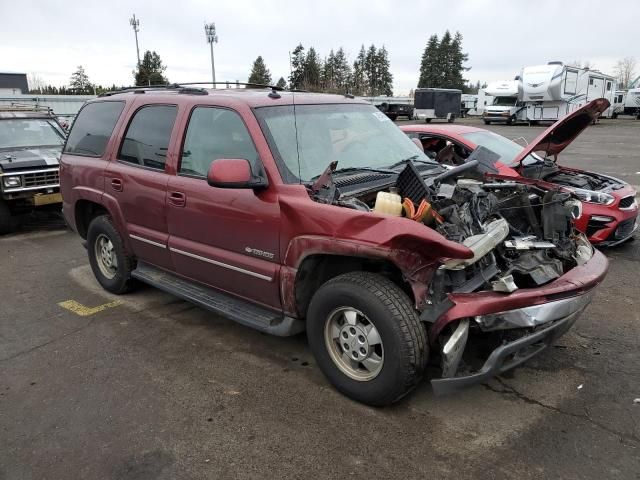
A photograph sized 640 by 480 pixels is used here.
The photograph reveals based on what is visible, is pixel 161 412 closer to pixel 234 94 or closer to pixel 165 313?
pixel 165 313

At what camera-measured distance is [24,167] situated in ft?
25.6

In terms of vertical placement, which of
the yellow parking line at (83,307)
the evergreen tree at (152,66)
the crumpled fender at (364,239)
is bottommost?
the yellow parking line at (83,307)

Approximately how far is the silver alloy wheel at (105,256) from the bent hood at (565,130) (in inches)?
157

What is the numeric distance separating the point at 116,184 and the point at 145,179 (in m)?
0.49

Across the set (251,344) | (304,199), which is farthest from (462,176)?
→ (251,344)

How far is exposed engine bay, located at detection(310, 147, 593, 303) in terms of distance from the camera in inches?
115

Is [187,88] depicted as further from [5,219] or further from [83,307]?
[5,219]

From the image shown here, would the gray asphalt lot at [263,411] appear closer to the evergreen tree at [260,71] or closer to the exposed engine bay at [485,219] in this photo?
the exposed engine bay at [485,219]

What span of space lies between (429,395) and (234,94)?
2.62 m

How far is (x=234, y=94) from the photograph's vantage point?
13.0 feet

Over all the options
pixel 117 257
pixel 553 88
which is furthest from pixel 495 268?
pixel 553 88

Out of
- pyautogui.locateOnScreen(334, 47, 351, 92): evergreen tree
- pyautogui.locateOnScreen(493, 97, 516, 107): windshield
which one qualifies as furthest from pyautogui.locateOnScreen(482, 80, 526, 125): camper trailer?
pyautogui.locateOnScreen(334, 47, 351, 92): evergreen tree

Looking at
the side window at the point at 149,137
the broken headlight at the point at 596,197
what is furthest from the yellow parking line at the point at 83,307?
the broken headlight at the point at 596,197

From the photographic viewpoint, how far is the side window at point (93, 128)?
4.88 m
